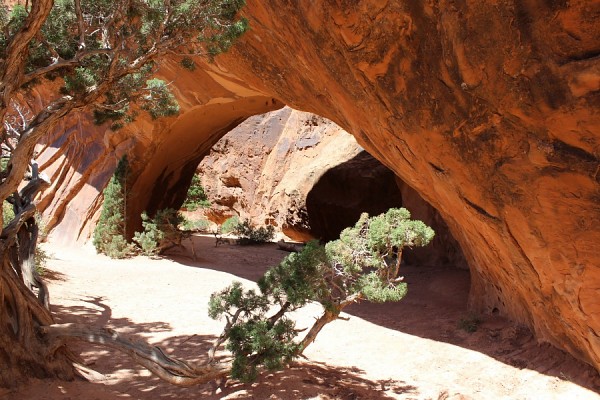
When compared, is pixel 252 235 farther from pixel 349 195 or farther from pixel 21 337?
pixel 21 337

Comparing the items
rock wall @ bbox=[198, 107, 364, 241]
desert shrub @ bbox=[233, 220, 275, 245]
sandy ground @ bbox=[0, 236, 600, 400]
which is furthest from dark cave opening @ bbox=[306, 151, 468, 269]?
sandy ground @ bbox=[0, 236, 600, 400]

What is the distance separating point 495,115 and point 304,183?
11.6 metres

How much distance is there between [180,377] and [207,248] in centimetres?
1014

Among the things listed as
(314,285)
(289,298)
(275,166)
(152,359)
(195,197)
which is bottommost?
(152,359)

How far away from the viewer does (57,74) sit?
20.7ft

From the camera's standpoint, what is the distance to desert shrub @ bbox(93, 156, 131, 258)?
486 inches

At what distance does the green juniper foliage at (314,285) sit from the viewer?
5113 millimetres

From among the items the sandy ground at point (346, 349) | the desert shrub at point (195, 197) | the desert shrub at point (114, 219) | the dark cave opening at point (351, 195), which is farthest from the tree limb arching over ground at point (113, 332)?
the desert shrub at point (195, 197)

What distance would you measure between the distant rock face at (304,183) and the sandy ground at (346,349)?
316 centimetres

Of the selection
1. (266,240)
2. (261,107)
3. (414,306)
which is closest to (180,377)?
(414,306)

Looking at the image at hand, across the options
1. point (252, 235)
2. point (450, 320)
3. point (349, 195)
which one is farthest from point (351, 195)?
point (450, 320)

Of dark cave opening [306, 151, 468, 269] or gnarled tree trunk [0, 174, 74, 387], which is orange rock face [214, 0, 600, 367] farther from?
dark cave opening [306, 151, 468, 269]

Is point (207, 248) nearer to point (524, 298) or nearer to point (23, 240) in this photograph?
point (23, 240)

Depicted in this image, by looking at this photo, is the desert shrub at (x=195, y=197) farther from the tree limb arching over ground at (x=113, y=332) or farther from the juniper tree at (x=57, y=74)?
the tree limb arching over ground at (x=113, y=332)
